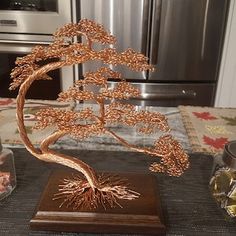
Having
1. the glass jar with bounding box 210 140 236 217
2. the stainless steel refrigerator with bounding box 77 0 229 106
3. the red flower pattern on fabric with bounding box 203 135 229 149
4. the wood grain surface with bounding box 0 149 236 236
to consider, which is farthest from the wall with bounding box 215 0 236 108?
the glass jar with bounding box 210 140 236 217

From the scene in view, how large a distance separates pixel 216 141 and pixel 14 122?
24.0 inches

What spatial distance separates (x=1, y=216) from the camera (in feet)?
→ 2.02

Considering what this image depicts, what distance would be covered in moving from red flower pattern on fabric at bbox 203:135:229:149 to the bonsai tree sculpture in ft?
1.13

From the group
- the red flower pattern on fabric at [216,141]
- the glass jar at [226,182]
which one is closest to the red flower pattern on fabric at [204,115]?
the red flower pattern on fabric at [216,141]

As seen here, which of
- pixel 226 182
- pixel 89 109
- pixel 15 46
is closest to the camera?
pixel 89 109

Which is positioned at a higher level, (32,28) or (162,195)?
(32,28)

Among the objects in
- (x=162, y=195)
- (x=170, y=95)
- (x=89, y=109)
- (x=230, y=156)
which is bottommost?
(x=170, y=95)

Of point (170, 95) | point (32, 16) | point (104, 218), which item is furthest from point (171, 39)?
point (104, 218)

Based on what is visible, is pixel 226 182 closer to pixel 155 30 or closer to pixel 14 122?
pixel 14 122

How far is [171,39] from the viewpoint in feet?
5.82

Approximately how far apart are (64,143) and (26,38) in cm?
115

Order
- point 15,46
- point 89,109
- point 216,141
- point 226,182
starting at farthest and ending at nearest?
point 15,46 < point 216,141 < point 226,182 < point 89,109

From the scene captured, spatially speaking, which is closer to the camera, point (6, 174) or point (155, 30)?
point (6, 174)

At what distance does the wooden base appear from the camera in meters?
0.58
